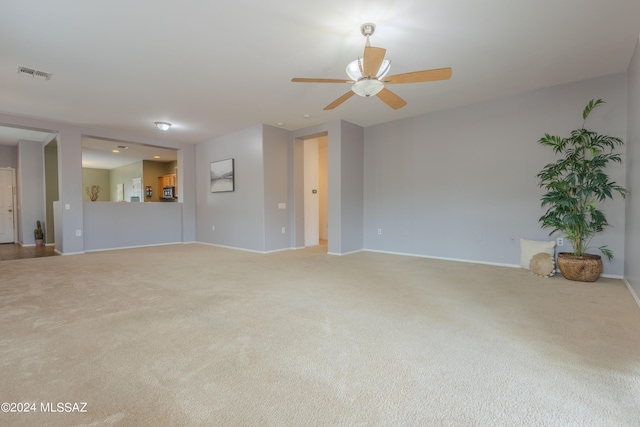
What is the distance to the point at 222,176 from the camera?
6996 mm

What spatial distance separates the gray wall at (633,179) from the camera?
299 centimetres

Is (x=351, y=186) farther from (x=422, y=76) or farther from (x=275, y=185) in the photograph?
(x=422, y=76)

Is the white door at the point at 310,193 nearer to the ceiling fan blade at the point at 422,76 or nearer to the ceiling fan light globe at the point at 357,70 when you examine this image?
the ceiling fan light globe at the point at 357,70

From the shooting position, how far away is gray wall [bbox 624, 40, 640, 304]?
9.82ft

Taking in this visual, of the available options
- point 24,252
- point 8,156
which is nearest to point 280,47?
point 24,252

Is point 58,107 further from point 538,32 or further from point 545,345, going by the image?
point 545,345

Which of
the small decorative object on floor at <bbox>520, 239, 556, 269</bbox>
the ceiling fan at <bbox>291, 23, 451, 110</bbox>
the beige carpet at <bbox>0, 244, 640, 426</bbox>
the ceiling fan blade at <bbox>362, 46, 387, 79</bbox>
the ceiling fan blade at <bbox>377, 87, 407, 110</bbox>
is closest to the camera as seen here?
the beige carpet at <bbox>0, 244, 640, 426</bbox>

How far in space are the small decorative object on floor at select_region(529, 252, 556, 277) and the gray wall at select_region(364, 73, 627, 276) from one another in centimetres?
46

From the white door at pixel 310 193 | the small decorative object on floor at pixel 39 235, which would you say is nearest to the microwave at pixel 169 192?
the small decorative object on floor at pixel 39 235

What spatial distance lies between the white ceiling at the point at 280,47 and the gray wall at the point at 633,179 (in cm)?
33

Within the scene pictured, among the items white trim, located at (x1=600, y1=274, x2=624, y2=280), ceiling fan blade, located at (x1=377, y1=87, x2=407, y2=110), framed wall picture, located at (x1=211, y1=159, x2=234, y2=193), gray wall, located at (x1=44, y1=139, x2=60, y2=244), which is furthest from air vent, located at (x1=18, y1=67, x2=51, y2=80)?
white trim, located at (x1=600, y1=274, x2=624, y2=280)

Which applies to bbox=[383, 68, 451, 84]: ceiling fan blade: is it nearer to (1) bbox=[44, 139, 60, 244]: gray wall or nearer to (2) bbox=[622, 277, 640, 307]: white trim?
(2) bbox=[622, 277, 640, 307]: white trim

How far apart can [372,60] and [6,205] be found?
1001 cm

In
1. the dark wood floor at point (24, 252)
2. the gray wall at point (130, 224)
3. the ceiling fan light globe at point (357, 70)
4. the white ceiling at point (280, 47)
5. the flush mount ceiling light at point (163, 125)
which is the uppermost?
the white ceiling at point (280, 47)
